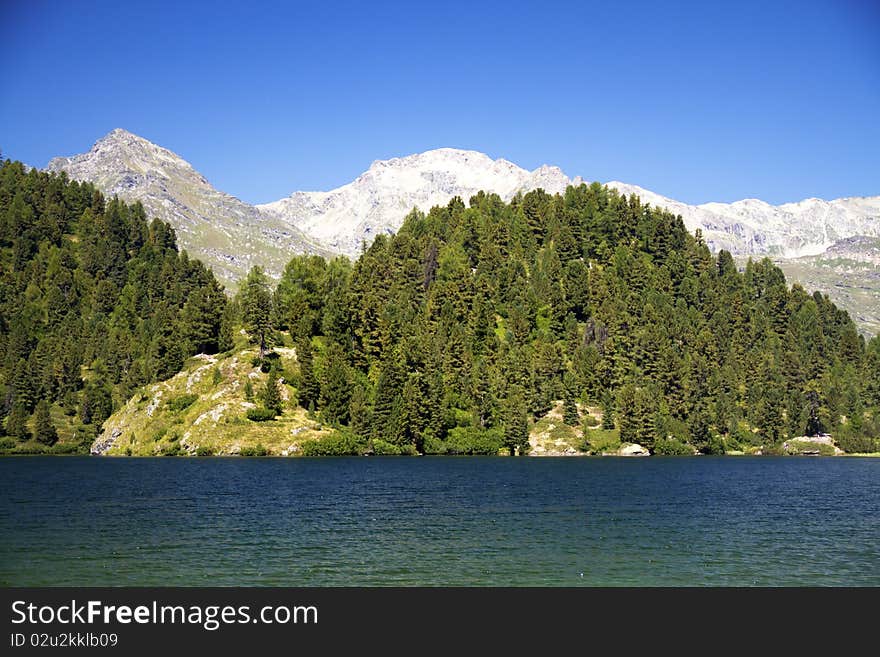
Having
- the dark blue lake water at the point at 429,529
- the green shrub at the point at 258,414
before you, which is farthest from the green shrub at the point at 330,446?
the dark blue lake water at the point at 429,529

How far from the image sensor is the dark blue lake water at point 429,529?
201 ft

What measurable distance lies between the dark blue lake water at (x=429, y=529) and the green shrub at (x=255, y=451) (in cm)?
4158

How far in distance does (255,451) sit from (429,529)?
118 meters

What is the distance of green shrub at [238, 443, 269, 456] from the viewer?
19188cm

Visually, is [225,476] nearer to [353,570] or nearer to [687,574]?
[353,570]

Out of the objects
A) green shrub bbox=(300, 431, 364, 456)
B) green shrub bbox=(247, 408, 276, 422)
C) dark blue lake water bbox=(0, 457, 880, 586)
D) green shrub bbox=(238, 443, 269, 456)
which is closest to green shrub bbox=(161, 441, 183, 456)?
green shrub bbox=(238, 443, 269, 456)

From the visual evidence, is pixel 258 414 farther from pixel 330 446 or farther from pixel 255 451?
pixel 330 446

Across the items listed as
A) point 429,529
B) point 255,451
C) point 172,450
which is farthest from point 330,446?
point 429,529

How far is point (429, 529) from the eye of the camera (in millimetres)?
82375

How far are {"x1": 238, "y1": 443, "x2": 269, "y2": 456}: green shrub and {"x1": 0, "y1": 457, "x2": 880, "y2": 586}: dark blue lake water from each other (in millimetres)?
41579

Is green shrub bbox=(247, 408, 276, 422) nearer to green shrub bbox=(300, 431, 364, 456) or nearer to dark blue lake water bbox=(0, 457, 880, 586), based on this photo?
green shrub bbox=(300, 431, 364, 456)

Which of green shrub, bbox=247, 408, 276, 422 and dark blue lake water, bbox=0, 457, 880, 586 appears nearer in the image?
dark blue lake water, bbox=0, 457, 880, 586

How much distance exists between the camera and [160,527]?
81.7 m
